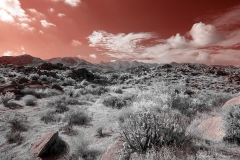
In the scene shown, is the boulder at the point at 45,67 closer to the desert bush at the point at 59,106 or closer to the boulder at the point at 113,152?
the desert bush at the point at 59,106

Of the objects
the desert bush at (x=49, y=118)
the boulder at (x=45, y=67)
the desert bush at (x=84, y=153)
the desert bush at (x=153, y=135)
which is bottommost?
the desert bush at (x=84, y=153)

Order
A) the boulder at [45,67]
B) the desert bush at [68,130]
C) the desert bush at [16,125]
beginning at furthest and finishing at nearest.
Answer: the boulder at [45,67]
the desert bush at [16,125]
the desert bush at [68,130]

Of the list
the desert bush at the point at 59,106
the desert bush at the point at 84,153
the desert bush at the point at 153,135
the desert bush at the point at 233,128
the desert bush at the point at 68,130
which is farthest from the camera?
the desert bush at the point at 59,106

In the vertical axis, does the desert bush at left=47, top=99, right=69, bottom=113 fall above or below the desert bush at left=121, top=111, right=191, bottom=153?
below

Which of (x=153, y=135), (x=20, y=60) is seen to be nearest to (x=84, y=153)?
(x=153, y=135)

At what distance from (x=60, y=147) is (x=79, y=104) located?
5.59m

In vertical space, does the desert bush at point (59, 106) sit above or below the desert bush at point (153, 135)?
below

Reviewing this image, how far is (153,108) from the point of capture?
6348mm

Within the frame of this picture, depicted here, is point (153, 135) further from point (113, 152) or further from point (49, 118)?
point (49, 118)

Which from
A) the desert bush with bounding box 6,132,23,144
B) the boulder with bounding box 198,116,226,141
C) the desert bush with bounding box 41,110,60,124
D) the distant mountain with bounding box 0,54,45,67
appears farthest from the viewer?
the distant mountain with bounding box 0,54,45,67

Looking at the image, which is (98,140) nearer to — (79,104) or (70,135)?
(70,135)

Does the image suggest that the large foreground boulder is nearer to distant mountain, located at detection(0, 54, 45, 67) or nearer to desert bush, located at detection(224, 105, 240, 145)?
desert bush, located at detection(224, 105, 240, 145)

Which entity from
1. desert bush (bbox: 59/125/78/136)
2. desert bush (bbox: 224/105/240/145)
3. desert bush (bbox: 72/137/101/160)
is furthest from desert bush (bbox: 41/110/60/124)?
desert bush (bbox: 224/105/240/145)

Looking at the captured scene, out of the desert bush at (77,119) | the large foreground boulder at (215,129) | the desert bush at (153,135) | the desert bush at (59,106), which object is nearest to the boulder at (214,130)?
the large foreground boulder at (215,129)
